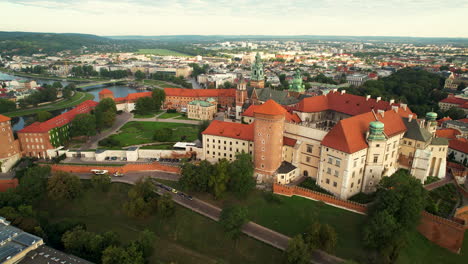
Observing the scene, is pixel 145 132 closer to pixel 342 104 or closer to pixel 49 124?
pixel 49 124

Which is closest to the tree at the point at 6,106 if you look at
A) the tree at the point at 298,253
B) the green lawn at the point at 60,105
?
the green lawn at the point at 60,105

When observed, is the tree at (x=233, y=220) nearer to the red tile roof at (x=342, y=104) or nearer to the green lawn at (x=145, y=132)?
the green lawn at (x=145, y=132)

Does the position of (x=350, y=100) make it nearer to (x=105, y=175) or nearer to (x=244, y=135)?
(x=244, y=135)

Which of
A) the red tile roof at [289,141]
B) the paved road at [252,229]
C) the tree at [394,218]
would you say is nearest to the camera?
the tree at [394,218]

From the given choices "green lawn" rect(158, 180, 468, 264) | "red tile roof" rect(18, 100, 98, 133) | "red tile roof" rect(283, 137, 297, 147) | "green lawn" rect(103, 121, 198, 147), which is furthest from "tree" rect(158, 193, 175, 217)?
"red tile roof" rect(18, 100, 98, 133)

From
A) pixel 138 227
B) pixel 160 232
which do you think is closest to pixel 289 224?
pixel 160 232
